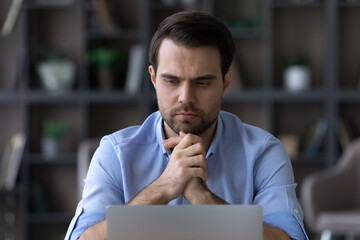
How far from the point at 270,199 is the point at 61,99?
392cm

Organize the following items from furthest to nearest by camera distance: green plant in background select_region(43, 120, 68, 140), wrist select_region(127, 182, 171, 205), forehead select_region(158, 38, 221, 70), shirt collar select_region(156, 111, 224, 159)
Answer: green plant in background select_region(43, 120, 68, 140)
shirt collar select_region(156, 111, 224, 159)
forehead select_region(158, 38, 221, 70)
wrist select_region(127, 182, 171, 205)

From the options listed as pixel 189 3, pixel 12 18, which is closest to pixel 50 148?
pixel 12 18

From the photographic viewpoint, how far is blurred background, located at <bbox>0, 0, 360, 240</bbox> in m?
5.55

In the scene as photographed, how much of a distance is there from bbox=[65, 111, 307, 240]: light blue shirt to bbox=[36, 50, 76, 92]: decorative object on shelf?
3.68m

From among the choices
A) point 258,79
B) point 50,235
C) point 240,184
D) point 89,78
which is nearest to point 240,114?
point 258,79

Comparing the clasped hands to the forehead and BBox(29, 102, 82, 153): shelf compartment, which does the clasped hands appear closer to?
the forehead

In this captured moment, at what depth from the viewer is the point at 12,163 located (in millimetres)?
5543

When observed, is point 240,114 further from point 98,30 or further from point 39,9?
point 39,9

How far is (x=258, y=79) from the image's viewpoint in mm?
5805

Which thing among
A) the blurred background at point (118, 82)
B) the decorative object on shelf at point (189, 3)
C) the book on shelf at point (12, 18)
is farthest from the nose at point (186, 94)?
the book on shelf at point (12, 18)

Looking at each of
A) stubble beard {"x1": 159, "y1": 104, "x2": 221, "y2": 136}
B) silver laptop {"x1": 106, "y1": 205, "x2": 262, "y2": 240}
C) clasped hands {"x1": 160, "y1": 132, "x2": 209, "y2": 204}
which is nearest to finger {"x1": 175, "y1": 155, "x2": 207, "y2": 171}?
clasped hands {"x1": 160, "y1": 132, "x2": 209, "y2": 204}

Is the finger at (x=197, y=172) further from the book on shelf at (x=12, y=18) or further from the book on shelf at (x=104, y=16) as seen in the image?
the book on shelf at (x=12, y=18)

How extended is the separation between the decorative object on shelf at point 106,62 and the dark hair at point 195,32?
3.69m

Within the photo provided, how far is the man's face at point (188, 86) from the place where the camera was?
1.82m
